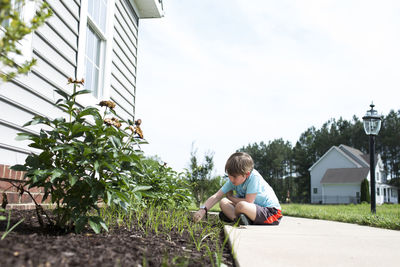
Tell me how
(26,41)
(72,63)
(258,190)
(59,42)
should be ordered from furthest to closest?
(72,63), (59,42), (258,190), (26,41)

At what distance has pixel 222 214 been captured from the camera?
3318 mm

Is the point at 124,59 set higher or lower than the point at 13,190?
higher

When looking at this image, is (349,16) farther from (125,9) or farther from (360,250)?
(360,250)

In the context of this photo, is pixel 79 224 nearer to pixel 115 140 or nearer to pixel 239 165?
pixel 115 140

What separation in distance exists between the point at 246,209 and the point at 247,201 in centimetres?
14

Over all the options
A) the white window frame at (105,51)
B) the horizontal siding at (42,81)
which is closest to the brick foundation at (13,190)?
the horizontal siding at (42,81)

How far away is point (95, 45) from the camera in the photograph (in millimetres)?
4430

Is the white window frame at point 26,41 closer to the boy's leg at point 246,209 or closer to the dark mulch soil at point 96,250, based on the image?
the dark mulch soil at point 96,250

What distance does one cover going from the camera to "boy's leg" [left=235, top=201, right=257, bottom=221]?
2.85 m

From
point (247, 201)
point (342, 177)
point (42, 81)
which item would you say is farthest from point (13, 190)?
point (342, 177)

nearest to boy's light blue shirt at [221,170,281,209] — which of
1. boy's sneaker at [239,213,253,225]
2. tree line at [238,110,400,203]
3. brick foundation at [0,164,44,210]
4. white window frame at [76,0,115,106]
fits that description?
boy's sneaker at [239,213,253,225]

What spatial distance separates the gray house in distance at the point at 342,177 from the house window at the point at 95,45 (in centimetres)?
2906

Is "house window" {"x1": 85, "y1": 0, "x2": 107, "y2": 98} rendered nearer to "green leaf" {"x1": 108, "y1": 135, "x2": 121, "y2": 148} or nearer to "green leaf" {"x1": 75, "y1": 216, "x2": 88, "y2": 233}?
"green leaf" {"x1": 108, "y1": 135, "x2": 121, "y2": 148}

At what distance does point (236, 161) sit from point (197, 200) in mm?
6833
